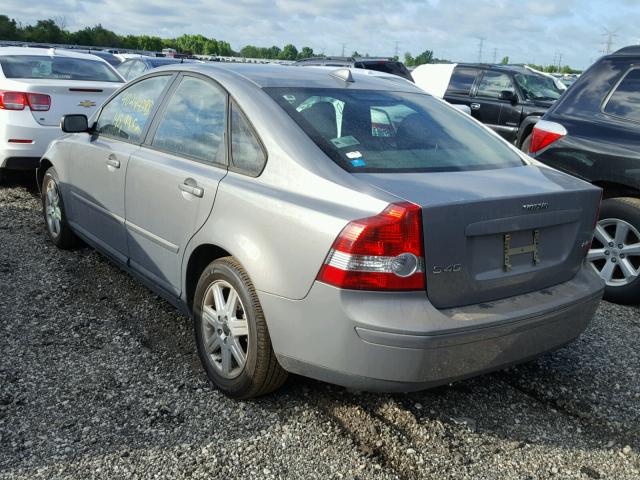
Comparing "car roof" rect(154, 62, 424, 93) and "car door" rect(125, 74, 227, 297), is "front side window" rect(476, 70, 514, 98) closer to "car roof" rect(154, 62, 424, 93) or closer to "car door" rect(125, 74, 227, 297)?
"car roof" rect(154, 62, 424, 93)

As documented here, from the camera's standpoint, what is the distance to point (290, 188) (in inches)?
111

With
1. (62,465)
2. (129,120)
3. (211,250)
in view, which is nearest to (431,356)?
(211,250)

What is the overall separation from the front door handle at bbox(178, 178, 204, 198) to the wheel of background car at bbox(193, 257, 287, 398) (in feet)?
1.22

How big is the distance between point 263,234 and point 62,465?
126cm

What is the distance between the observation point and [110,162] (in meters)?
4.18

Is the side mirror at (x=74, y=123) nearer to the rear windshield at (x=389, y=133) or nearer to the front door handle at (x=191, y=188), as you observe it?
the front door handle at (x=191, y=188)

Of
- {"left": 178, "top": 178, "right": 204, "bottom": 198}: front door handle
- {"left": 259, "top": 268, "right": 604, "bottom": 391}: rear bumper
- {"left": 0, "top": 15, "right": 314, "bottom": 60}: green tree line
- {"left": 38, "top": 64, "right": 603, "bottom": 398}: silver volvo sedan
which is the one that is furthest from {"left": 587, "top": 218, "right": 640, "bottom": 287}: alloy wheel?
{"left": 0, "top": 15, "right": 314, "bottom": 60}: green tree line

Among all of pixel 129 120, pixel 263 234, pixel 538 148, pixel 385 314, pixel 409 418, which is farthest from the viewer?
pixel 538 148

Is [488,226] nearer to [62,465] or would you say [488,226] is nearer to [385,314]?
[385,314]

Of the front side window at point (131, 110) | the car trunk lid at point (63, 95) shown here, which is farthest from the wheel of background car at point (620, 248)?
the car trunk lid at point (63, 95)

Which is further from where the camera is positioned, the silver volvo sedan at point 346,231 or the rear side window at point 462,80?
the rear side window at point 462,80

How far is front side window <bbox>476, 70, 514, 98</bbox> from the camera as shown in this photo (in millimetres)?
12150

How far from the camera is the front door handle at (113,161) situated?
4.08 m

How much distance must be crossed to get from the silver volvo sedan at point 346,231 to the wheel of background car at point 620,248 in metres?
1.52
